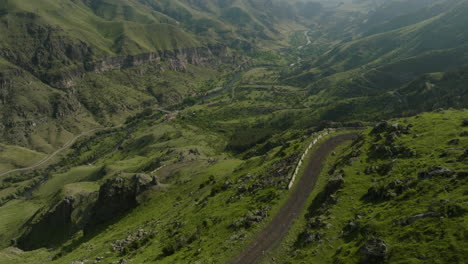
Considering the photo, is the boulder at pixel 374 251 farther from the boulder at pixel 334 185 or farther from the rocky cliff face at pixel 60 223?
the rocky cliff face at pixel 60 223

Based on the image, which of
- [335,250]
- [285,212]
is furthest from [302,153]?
[335,250]

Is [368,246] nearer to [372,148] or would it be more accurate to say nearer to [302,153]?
[372,148]

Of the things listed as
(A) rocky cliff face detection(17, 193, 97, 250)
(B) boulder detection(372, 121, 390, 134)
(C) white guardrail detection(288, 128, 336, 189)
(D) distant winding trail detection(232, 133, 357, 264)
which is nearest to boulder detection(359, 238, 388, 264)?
(D) distant winding trail detection(232, 133, 357, 264)

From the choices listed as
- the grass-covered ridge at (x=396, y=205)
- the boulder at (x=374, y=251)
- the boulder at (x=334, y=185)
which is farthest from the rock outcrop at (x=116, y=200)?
the boulder at (x=374, y=251)

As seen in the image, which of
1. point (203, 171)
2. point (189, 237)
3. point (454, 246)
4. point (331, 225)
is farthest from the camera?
point (203, 171)

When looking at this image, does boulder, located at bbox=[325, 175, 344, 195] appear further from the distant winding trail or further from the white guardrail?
the white guardrail
